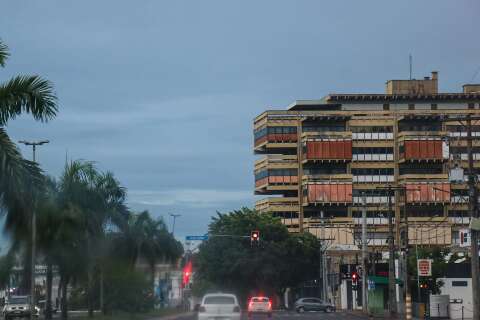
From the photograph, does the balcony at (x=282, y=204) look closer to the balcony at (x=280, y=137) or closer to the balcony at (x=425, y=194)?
the balcony at (x=280, y=137)

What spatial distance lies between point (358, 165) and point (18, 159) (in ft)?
427

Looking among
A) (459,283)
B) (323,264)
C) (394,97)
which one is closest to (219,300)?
(459,283)

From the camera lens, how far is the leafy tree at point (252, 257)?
376ft

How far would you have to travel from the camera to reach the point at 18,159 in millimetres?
27062

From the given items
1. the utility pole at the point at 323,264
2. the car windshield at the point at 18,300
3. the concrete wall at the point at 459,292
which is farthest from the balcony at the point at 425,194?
the car windshield at the point at 18,300

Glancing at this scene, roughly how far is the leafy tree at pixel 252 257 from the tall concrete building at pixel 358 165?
1168 inches

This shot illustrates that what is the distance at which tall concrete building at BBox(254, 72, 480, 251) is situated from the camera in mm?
151375

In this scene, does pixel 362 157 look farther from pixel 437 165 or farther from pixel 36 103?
pixel 36 103

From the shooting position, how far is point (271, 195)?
524ft

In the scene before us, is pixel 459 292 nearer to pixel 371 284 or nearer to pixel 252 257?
pixel 371 284

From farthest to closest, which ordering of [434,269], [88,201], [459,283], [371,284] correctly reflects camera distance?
[371,284] < [434,269] < [459,283] < [88,201]

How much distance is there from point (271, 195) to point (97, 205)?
97.5 m

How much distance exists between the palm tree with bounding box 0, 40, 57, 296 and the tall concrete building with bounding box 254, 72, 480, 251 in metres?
122

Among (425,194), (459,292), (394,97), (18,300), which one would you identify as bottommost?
(18,300)
